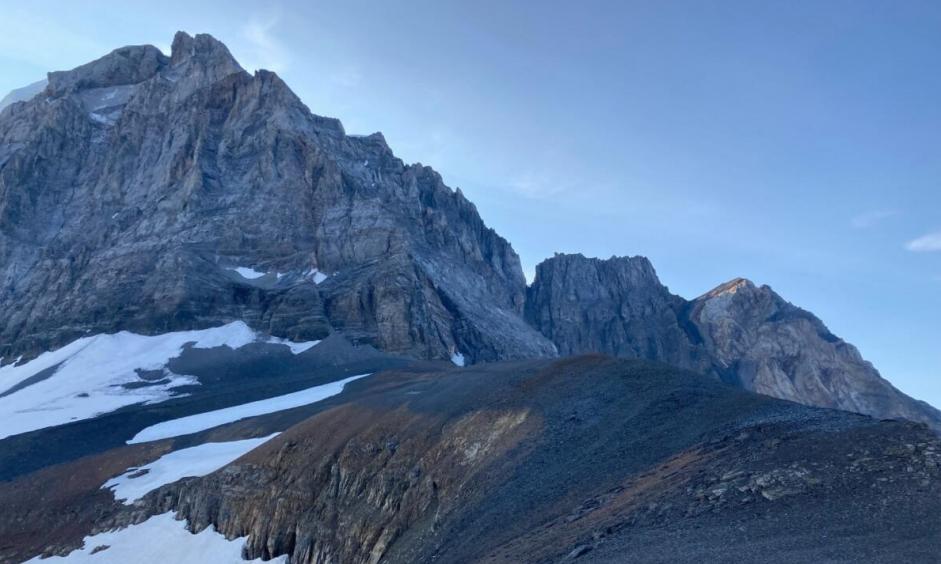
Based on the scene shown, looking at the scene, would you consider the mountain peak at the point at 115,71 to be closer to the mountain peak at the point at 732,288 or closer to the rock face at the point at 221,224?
the rock face at the point at 221,224

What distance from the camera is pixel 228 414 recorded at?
7244 centimetres

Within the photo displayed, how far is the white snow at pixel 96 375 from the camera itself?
277ft

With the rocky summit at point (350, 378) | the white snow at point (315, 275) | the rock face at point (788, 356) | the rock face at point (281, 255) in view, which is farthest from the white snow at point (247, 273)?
the rock face at point (788, 356)

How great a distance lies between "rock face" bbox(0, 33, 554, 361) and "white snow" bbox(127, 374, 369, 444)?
30.2 metres

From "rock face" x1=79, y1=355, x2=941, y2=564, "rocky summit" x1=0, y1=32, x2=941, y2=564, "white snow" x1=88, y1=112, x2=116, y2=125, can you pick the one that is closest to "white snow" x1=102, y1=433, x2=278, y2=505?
"rocky summit" x1=0, y1=32, x2=941, y2=564

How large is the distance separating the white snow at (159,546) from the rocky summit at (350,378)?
0.64 feet

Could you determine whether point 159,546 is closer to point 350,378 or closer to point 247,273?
point 350,378

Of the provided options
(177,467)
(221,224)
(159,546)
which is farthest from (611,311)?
(159,546)

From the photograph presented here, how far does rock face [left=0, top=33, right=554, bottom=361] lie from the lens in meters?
112

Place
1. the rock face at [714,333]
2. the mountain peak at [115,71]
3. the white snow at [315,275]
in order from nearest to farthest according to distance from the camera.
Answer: the white snow at [315,275], the rock face at [714,333], the mountain peak at [115,71]

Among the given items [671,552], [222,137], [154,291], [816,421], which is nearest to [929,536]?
[671,552]

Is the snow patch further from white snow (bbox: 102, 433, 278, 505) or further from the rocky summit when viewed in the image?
white snow (bbox: 102, 433, 278, 505)

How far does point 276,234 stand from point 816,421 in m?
111

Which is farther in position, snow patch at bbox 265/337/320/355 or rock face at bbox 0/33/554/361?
rock face at bbox 0/33/554/361
